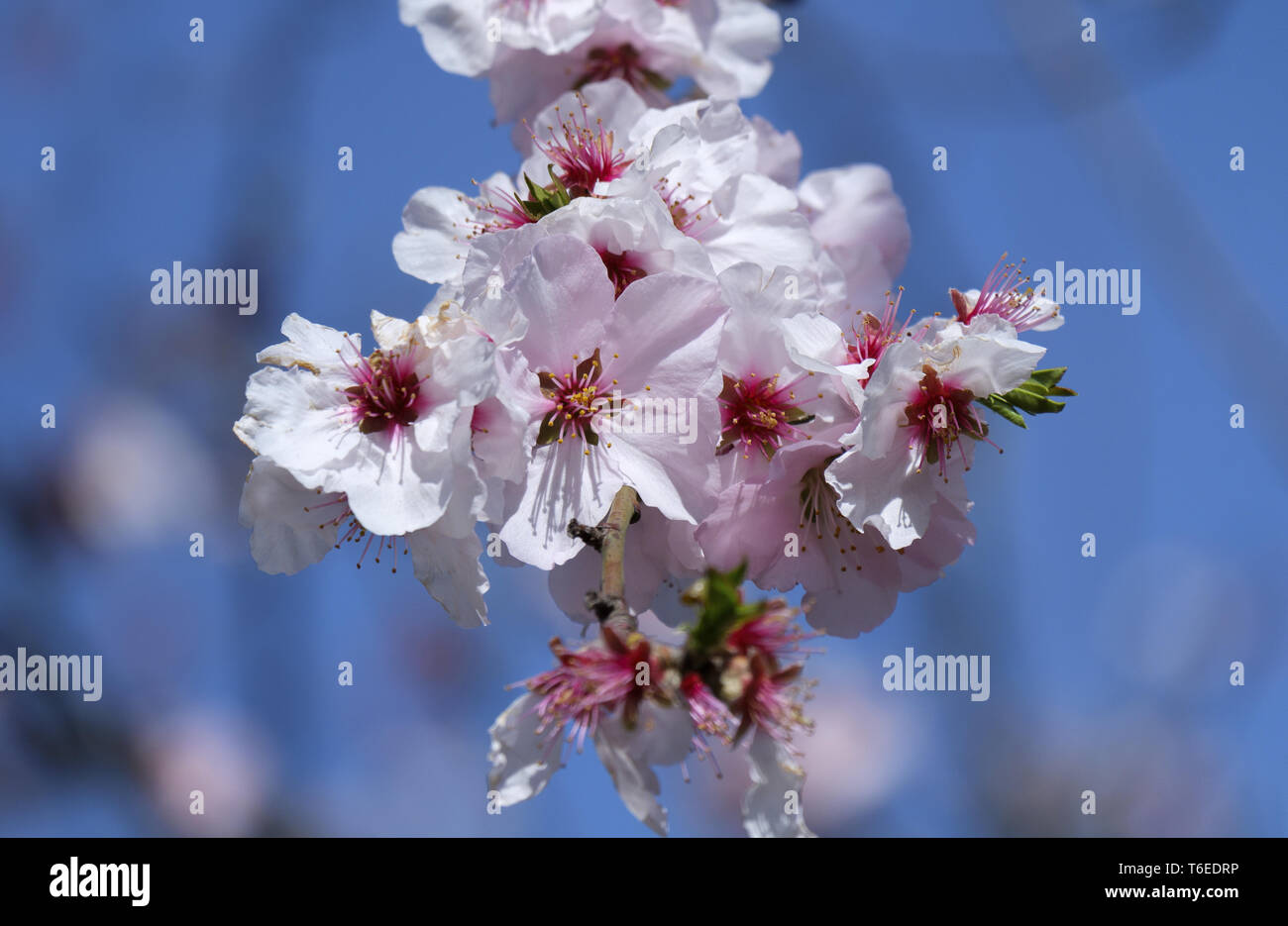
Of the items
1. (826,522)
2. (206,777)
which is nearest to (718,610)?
(826,522)

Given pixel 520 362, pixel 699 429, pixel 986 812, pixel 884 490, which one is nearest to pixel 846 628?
pixel 884 490

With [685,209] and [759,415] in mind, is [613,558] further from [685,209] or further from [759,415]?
[685,209]

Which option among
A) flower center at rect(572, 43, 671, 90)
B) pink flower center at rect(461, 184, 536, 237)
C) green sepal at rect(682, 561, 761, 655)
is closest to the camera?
green sepal at rect(682, 561, 761, 655)

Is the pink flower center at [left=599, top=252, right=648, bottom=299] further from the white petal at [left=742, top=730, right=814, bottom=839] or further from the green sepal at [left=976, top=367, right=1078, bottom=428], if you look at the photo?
the white petal at [left=742, top=730, right=814, bottom=839]

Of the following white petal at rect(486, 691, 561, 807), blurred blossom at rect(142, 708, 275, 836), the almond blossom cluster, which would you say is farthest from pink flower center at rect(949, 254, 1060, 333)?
blurred blossom at rect(142, 708, 275, 836)

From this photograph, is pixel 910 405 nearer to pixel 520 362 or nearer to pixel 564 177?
pixel 520 362

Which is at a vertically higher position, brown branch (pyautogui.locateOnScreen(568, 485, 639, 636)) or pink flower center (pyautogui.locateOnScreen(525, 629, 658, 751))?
brown branch (pyautogui.locateOnScreen(568, 485, 639, 636))
